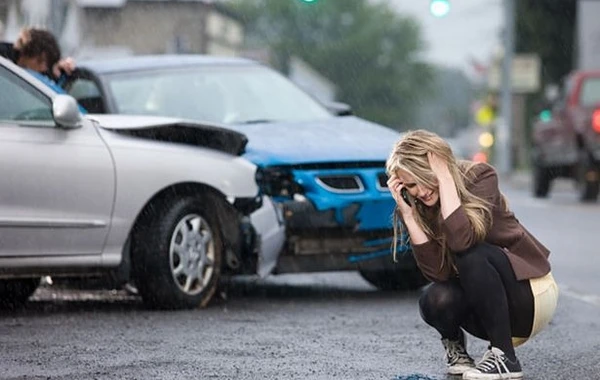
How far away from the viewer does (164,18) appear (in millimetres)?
96438

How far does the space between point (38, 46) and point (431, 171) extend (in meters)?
5.41

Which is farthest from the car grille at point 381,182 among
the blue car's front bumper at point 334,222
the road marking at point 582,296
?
the road marking at point 582,296

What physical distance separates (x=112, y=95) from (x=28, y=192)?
2.19m

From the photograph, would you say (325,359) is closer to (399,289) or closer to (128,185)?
(128,185)

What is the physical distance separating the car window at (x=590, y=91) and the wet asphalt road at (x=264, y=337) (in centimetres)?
1340

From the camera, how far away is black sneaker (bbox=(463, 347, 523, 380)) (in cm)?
627

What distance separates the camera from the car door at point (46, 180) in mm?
8805

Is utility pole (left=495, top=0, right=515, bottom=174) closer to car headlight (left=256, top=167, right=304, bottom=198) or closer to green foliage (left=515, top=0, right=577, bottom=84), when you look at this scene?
green foliage (left=515, top=0, right=577, bottom=84)

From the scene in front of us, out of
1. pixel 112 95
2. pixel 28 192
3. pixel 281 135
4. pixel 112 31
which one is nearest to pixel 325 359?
pixel 28 192

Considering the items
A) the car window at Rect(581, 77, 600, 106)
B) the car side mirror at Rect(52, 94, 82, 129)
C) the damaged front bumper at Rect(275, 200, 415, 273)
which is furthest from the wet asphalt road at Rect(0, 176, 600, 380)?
the car window at Rect(581, 77, 600, 106)

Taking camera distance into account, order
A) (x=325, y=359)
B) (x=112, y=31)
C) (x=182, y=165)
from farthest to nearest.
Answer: (x=112, y=31)
(x=182, y=165)
(x=325, y=359)

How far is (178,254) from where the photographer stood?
9.41 metres

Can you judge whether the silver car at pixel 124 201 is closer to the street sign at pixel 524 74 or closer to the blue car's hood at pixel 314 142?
the blue car's hood at pixel 314 142

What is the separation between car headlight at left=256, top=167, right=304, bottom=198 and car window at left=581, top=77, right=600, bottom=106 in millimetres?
15568
